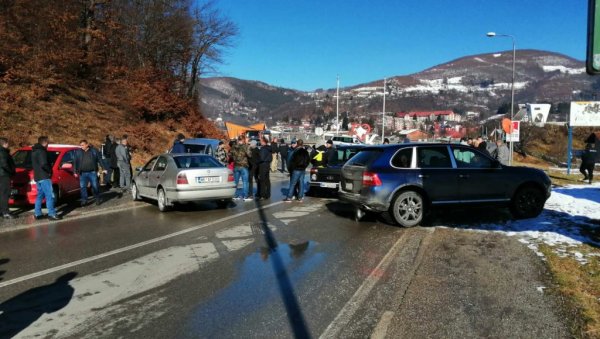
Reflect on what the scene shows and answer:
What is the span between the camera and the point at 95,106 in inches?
1017

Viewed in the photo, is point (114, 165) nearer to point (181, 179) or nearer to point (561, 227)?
point (181, 179)

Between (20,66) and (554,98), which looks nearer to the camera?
(20,66)

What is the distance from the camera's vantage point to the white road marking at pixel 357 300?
4281 mm

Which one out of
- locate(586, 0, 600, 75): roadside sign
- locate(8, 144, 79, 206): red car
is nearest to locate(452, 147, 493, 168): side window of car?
locate(586, 0, 600, 75): roadside sign

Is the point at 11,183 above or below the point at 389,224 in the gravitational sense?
above

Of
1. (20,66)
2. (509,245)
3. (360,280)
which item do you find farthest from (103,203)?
(20,66)

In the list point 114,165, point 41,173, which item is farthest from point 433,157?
point 114,165

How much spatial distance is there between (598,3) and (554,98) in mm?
125485

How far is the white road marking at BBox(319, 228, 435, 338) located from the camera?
4.28 metres

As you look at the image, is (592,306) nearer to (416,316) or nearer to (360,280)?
(416,316)

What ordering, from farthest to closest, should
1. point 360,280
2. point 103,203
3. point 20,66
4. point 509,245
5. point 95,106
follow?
point 95,106
point 20,66
point 103,203
point 509,245
point 360,280

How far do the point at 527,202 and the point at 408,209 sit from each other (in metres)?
2.97

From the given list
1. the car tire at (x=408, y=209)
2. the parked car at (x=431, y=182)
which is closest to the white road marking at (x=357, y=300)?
the car tire at (x=408, y=209)

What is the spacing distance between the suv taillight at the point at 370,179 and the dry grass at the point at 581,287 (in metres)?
3.13
